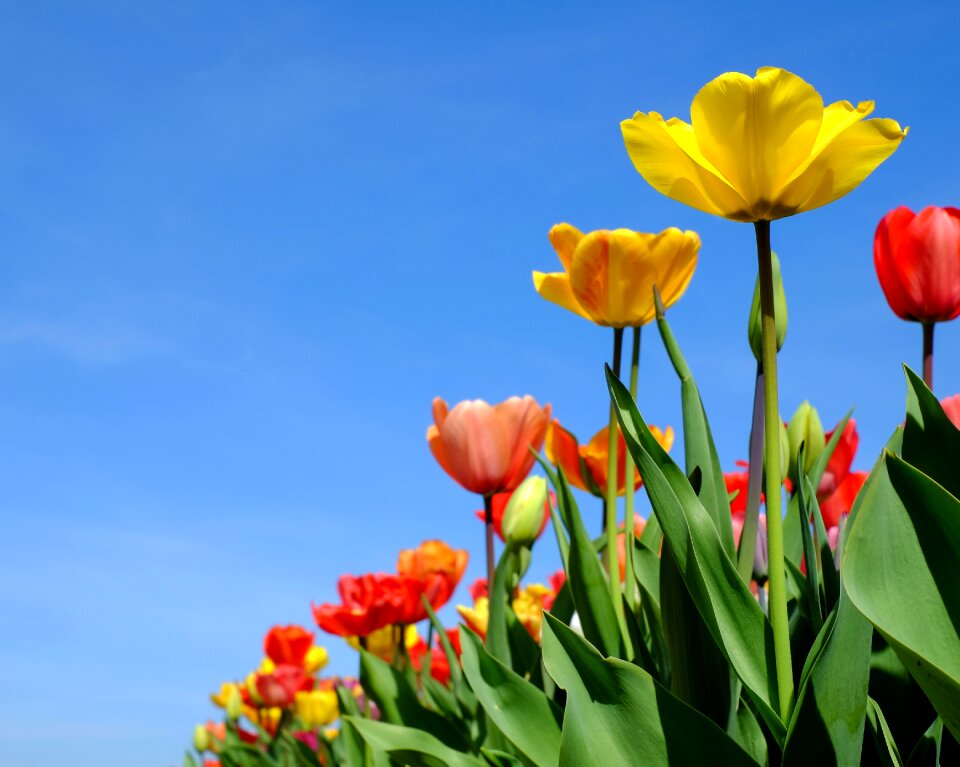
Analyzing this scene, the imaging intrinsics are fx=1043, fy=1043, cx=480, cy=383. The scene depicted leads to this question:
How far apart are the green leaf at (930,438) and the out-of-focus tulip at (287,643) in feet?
9.70

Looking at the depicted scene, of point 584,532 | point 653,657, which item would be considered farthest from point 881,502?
point 653,657

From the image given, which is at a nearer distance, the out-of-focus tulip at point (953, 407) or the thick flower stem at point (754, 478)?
the thick flower stem at point (754, 478)

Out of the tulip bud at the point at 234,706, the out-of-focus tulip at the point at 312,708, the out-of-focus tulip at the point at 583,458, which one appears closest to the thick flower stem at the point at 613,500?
the out-of-focus tulip at the point at 583,458

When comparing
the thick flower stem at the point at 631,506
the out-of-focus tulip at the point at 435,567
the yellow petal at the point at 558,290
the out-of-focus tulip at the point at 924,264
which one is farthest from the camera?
the out-of-focus tulip at the point at 435,567

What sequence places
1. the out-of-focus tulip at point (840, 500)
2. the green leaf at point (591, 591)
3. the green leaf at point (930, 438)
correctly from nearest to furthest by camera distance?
the green leaf at point (930, 438) → the green leaf at point (591, 591) → the out-of-focus tulip at point (840, 500)

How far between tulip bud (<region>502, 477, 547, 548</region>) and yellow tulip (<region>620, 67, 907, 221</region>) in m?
0.93

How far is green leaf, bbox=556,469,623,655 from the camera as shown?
1268 mm

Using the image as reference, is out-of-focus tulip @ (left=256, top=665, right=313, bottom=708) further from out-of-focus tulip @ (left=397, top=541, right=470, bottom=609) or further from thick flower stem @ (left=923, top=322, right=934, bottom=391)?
thick flower stem @ (left=923, top=322, right=934, bottom=391)

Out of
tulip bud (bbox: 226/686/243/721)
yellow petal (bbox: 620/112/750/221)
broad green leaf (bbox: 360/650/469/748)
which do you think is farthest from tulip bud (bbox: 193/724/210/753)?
yellow petal (bbox: 620/112/750/221)

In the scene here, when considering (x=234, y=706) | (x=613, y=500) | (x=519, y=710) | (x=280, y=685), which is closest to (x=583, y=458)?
(x=613, y=500)

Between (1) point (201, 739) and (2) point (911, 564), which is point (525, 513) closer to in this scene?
(2) point (911, 564)

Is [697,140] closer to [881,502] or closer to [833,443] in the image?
[881,502]

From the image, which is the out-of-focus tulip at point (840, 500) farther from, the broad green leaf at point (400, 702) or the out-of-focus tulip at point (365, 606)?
the out-of-focus tulip at point (365, 606)

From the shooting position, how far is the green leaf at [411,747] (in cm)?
136
